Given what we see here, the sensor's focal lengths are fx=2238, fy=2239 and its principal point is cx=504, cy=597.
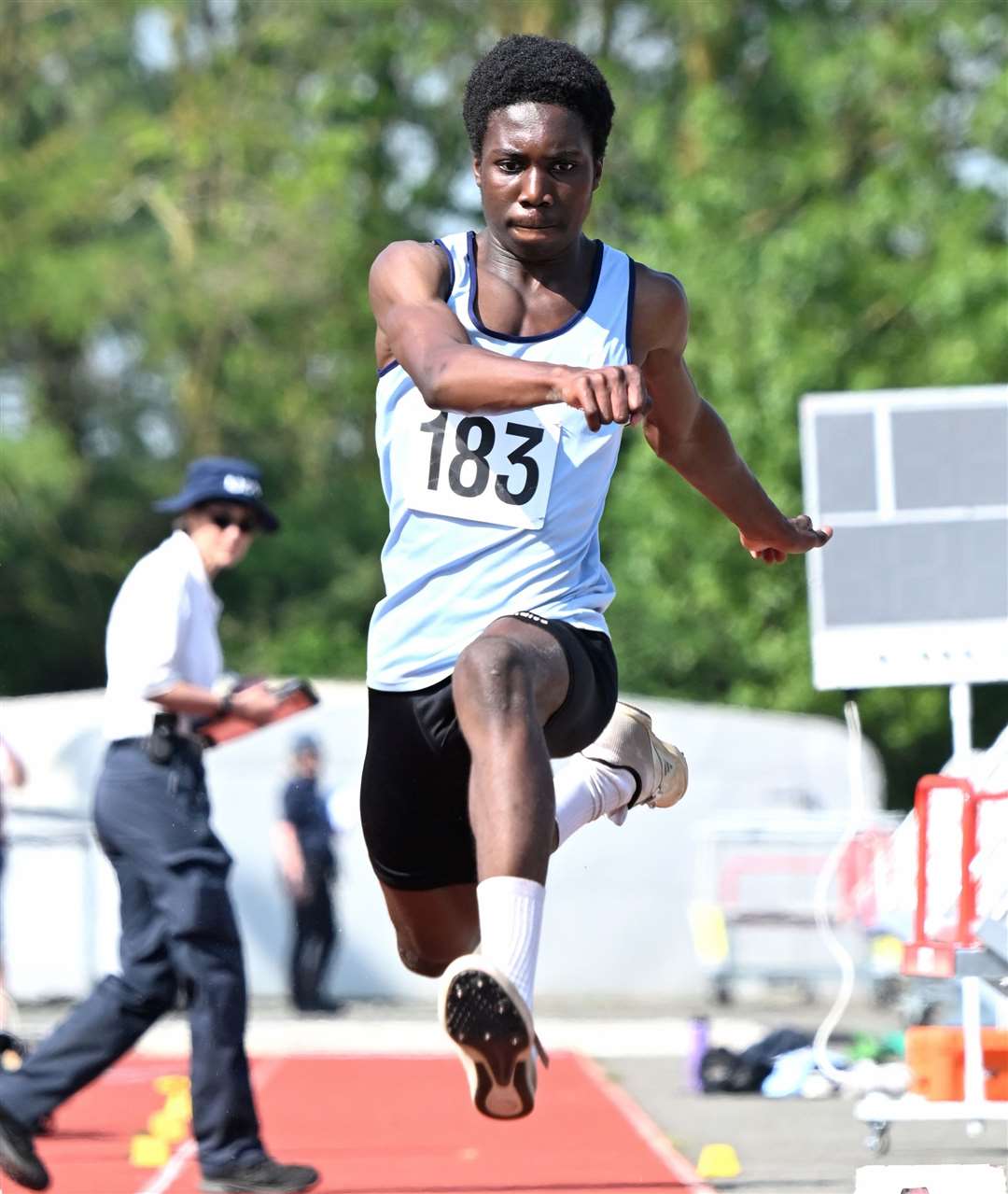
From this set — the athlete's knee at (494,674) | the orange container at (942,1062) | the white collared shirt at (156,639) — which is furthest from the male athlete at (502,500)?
the orange container at (942,1062)

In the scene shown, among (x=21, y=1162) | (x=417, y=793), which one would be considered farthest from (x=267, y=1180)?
(x=417, y=793)

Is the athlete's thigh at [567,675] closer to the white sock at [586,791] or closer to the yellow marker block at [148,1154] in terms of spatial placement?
the white sock at [586,791]

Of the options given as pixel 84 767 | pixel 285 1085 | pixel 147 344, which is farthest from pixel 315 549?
pixel 285 1085

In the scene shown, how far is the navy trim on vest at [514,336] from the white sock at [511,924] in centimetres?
105

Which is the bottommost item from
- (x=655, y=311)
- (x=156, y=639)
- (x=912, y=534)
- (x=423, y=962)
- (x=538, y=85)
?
(x=423, y=962)

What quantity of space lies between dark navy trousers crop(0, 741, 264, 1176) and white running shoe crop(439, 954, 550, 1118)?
3086mm

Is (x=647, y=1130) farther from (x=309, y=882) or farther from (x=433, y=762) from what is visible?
(x=309, y=882)

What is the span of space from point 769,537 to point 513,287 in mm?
1107

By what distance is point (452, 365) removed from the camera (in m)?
3.96

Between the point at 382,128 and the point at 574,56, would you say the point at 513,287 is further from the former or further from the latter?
the point at 382,128

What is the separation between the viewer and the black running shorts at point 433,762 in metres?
4.29

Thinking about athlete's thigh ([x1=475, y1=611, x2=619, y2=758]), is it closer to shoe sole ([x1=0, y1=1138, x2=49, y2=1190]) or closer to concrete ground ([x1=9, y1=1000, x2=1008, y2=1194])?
concrete ground ([x1=9, y1=1000, x2=1008, y2=1194])

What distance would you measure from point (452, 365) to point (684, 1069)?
829 cm

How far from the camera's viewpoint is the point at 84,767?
17.7 m
